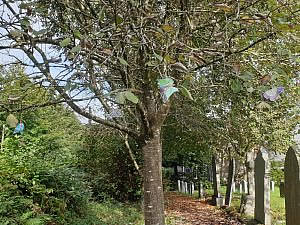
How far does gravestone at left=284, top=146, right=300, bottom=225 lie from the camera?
313 cm

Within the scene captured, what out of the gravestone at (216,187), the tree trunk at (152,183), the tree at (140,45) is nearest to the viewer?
the tree at (140,45)

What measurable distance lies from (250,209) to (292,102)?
2276 millimetres

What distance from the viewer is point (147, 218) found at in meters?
2.98

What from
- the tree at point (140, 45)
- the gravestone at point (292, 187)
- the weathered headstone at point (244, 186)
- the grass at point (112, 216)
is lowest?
the grass at point (112, 216)

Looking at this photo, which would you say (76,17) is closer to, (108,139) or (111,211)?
(111,211)

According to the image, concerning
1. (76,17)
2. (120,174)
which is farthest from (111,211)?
(76,17)

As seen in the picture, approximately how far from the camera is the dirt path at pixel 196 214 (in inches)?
289

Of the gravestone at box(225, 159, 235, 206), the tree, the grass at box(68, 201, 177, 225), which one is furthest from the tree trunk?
the gravestone at box(225, 159, 235, 206)

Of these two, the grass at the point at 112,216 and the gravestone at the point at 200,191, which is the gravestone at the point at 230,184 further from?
the gravestone at the point at 200,191

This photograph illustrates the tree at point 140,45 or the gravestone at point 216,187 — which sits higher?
the tree at point 140,45

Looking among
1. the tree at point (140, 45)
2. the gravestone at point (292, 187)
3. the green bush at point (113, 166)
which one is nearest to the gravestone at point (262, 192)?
the gravestone at point (292, 187)

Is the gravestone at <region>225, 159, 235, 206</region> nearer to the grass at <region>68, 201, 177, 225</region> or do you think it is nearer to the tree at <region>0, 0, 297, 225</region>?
the grass at <region>68, 201, 177, 225</region>

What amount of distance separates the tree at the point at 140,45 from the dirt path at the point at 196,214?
465 centimetres

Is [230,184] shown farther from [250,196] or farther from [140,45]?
[140,45]
